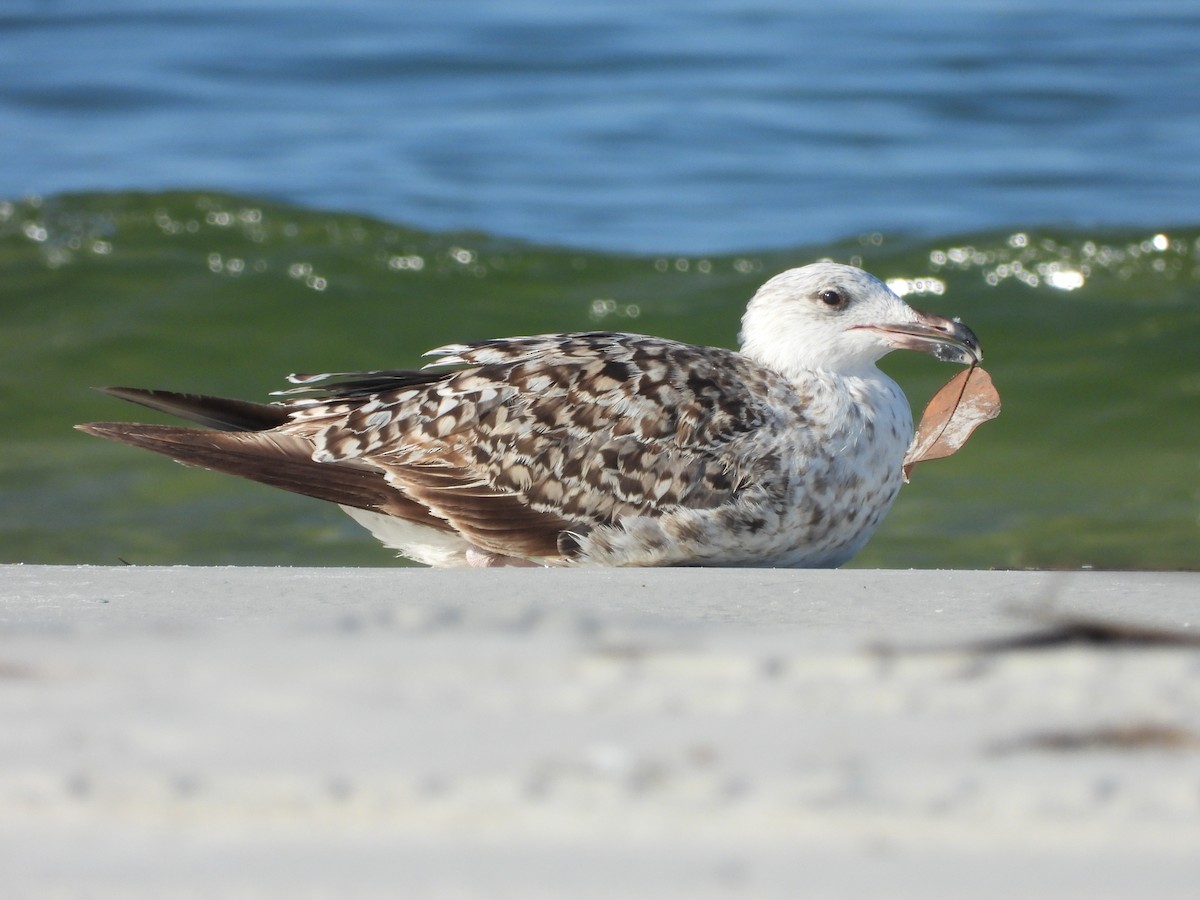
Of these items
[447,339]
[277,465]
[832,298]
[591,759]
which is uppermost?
[832,298]

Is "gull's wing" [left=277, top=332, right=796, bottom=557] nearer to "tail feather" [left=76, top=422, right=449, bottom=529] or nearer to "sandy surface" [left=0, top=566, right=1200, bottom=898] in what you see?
"tail feather" [left=76, top=422, right=449, bottom=529]

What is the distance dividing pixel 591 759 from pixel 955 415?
9.02 ft

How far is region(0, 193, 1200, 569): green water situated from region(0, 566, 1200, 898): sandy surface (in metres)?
4.43

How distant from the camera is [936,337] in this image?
14.4 ft

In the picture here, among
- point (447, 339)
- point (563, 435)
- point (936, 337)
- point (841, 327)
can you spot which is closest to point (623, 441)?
point (563, 435)

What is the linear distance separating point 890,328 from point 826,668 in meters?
2.35

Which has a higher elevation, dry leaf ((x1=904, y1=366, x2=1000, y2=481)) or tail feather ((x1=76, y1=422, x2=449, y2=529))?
dry leaf ((x1=904, y1=366, x2=1000, y2=481))

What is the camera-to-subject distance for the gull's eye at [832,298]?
450cm

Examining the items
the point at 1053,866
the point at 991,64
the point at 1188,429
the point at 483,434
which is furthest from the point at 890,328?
the point at 991,64

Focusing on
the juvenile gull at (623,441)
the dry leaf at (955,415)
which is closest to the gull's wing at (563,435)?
the juvenile gull at (623,441)

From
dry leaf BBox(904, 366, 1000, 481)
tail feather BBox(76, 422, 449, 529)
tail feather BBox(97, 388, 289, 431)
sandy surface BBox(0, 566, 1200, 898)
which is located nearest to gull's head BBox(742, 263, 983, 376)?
dry leaf BBox(904, 366, 1000, 481)

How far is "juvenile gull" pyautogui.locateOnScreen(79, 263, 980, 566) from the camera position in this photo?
13.5 ft

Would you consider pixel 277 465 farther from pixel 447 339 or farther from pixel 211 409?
pixel 447 339

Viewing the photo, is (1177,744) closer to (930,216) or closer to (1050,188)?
(930,216)
